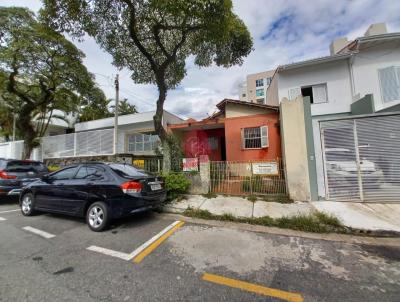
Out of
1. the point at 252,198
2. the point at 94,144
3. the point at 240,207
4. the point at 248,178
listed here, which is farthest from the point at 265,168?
the point at 94,144

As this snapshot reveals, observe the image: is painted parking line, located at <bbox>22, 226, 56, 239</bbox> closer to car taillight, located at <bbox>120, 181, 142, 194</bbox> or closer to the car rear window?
car taillight, located at <bbox>120, 181, 142, 194</bbox>

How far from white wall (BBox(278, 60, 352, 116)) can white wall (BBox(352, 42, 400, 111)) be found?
49cm

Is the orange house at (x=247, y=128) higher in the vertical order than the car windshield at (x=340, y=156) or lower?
higher

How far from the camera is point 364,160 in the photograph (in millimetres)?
6594

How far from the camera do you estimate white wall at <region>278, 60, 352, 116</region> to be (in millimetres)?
10938

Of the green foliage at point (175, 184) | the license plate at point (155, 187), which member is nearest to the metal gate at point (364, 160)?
the green foliage at point (175, 184)

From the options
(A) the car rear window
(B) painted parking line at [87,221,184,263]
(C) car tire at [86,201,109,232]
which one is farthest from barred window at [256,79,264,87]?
(C) car tire at [86,201,109,232]

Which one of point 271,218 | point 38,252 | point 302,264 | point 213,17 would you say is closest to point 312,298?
point 302,264

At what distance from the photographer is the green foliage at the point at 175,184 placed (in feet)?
23.3

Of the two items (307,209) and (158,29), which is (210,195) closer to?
(307,209)

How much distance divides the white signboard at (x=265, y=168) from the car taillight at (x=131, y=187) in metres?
Answer: 4.40

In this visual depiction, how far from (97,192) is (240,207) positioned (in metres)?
4.04

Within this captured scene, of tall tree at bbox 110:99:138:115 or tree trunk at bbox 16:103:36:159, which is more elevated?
tall tree at bbox 110:99:138:115

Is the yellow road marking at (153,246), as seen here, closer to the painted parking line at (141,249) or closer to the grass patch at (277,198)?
the painted parking line at (141,249)
